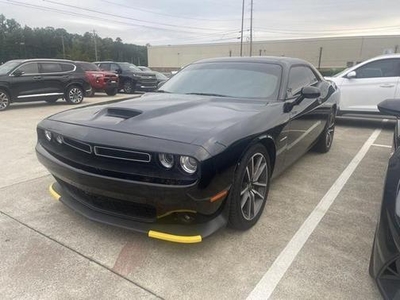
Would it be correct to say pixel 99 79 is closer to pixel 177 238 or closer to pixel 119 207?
pixel 119 207

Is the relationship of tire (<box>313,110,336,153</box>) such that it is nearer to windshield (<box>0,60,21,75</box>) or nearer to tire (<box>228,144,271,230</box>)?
tire (<box>228,144,271,230</box>)

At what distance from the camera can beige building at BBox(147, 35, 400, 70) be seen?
5347cm

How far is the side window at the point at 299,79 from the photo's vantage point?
143 inches

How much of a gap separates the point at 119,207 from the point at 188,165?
26.8 inches

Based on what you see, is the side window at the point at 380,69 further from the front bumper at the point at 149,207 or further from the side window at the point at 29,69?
the side window at the point at 29,69

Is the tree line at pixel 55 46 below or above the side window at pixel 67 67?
above

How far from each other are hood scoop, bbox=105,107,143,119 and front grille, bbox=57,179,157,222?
0.65 meters

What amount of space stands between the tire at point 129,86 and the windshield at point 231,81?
12.9 m

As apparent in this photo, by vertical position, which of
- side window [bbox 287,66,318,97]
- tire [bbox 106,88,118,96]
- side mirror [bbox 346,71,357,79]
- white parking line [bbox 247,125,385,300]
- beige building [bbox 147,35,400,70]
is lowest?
tire [bbox 106,88,118,96]

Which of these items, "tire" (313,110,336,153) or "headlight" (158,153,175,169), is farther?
"tire" (313,110,336,153)

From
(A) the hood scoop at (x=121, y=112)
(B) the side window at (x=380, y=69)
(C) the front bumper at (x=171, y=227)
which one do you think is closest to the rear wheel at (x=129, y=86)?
(B) the side window at (x=380, y=69)

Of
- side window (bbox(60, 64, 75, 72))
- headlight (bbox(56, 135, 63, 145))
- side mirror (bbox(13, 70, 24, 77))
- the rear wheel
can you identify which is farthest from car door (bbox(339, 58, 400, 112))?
the rear wheel

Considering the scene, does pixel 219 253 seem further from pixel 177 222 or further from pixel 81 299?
pixel 81 299

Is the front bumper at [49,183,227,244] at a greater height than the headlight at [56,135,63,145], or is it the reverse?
the headlight at [56,135,63,145]
